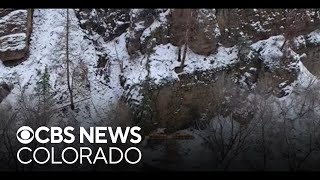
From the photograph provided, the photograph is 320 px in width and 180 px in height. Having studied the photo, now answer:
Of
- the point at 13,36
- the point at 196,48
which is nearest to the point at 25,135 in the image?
the point at 13,36

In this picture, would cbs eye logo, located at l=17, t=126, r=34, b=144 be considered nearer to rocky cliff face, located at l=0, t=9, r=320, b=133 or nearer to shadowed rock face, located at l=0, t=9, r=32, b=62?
rocky cliff face, located at l=0, t=9, r=320, b=133

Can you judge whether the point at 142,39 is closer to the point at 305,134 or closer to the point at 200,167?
the point at 200,167

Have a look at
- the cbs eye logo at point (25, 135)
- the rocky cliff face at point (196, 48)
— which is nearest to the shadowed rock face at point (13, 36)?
the rocky cliff face at point (196, 48)

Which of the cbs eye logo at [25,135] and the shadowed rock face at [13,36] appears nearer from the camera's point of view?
the cbs eye logo at [25,135]

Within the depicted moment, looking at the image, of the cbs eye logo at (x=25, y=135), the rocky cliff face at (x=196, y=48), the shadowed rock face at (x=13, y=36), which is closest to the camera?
the cbs eye logo at (x=25, y=135)

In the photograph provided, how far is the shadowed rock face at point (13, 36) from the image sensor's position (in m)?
14.7

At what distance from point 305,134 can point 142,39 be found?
19.9 ft

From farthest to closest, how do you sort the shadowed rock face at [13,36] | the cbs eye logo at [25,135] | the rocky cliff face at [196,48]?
the shadowed rock face at [13,36] → the rocky cliff face at [196,48] → the cbs eye logo at [25,135]

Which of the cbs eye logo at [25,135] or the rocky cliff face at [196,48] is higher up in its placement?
the rocky cliff face at [196,48]

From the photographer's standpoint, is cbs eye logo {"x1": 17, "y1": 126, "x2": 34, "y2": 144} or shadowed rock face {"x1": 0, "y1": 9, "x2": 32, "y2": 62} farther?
shadowed rock face {"x1": 0, "y1": 9, "x2": 32, "y2": 62}

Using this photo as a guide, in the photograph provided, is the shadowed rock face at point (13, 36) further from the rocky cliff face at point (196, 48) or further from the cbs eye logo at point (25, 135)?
the cbs eye logo at point (25, 135)

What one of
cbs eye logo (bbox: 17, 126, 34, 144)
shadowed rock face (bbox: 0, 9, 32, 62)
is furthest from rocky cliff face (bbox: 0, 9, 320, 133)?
cbs eye logo (bbox: 17, 126, 34, 144)

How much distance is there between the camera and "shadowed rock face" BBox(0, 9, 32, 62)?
48.1 feet
